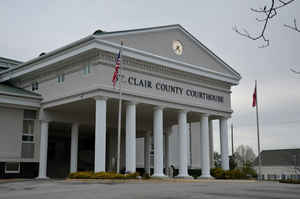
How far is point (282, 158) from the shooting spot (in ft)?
311

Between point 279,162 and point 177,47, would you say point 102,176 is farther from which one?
point 279,162

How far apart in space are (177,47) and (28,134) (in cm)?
1560

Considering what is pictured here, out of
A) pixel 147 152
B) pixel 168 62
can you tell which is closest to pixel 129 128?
pixel 168 62

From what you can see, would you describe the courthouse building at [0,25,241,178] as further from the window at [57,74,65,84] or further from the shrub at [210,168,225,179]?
the shrub at [210,168,225,179]

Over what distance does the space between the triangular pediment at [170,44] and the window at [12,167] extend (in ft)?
45.8

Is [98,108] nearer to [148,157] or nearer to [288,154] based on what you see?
[148,157]

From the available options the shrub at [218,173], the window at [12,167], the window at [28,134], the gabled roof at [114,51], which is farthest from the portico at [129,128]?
the gabled roof at [114,51]

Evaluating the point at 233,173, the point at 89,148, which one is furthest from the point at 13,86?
the point at 233,173

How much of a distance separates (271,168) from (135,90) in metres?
70.6

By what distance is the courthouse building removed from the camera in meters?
30.6

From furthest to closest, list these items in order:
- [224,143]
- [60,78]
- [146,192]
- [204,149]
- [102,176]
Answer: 1. [224,143]
2. [204,149]
3. [60,78]
4. [102,176]
5. [146,192]

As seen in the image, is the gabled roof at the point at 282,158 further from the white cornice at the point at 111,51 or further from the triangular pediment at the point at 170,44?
the white cornice at the point at 111,51

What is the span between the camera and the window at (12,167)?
113ft

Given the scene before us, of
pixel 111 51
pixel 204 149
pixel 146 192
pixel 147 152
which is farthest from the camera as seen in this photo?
pixel 147 152
